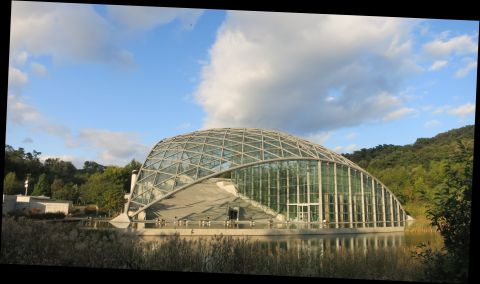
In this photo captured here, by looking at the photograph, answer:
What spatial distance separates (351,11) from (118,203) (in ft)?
121

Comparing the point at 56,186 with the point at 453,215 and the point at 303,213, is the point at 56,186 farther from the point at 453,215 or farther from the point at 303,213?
the point at 453,215

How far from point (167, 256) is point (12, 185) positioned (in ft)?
95.9

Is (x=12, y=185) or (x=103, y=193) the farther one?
(x=103, y=193)

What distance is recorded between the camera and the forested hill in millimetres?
38650

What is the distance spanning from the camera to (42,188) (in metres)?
35.2

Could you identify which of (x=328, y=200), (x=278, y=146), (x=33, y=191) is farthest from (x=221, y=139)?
(x=33, y=191)

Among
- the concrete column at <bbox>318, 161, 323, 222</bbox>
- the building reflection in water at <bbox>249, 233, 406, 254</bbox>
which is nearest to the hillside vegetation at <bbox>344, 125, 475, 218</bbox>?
the concrete column at <bbox>318, 161, 323, 222</bbox>

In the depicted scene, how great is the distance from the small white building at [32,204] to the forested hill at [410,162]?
27.6m

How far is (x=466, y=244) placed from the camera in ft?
21.2

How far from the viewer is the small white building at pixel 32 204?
27.4 meters

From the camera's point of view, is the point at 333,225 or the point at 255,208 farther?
the point at 255,208

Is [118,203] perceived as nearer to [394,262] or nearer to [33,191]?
[33,191]

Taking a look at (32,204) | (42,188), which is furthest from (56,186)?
(32,204)

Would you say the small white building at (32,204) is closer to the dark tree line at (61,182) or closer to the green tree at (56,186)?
the dark tree line at (61,182)
